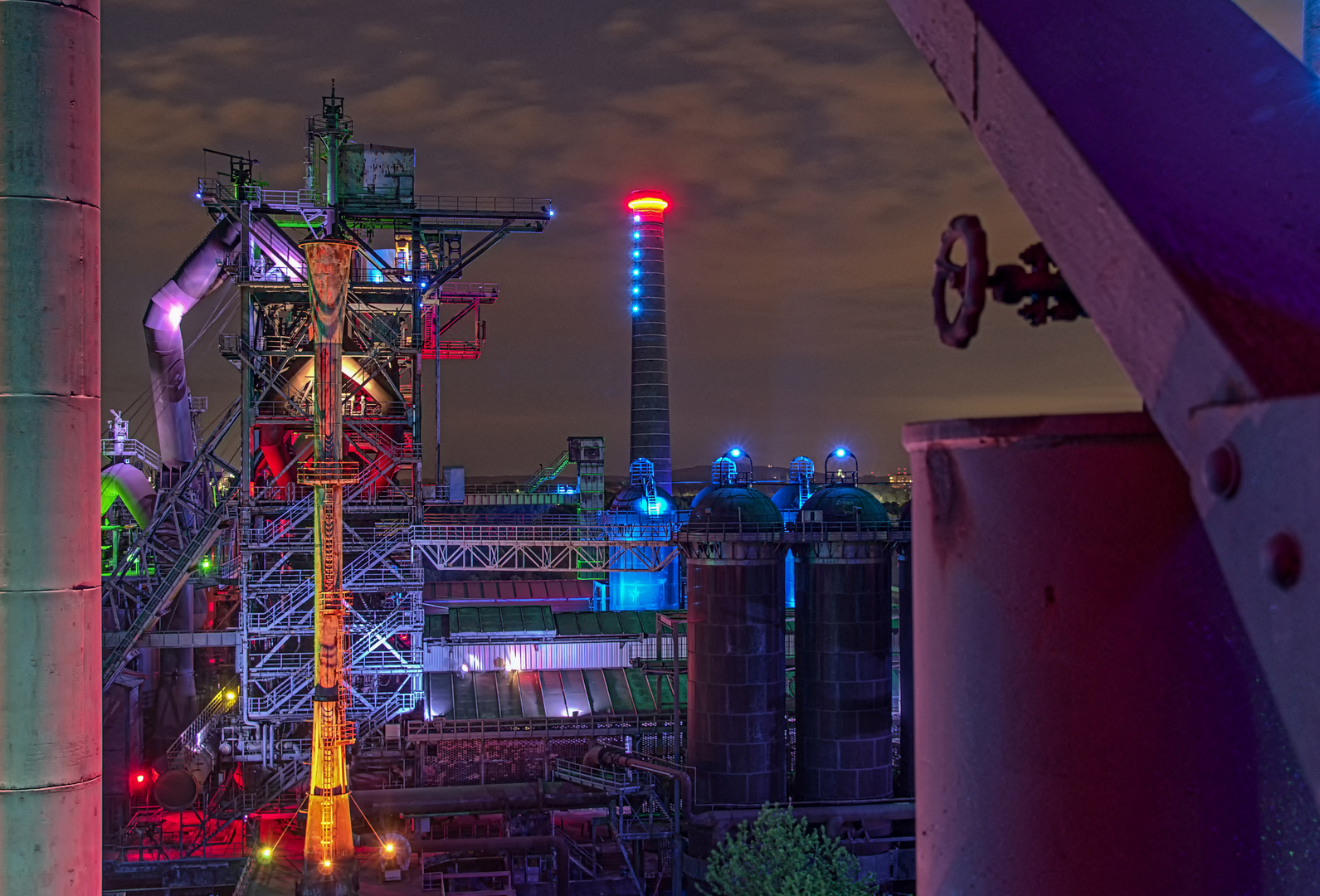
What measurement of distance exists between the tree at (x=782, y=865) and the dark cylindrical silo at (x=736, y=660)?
2.55m

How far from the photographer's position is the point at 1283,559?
5.18ft

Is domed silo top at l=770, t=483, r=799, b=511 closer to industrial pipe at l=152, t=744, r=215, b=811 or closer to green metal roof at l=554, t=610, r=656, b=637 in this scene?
green metal roof at l=554, t=610, r=656, b=637

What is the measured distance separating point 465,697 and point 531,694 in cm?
203

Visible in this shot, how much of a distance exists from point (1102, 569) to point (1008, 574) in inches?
7.6

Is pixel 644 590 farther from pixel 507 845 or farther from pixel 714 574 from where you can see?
pixel 507 845

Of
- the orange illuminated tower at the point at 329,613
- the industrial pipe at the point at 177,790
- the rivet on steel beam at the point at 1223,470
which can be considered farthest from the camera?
the industrial pipe at the point at 177,790

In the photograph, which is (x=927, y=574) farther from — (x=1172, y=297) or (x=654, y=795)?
(x=654, y=795)

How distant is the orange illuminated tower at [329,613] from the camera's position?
21.1 meters

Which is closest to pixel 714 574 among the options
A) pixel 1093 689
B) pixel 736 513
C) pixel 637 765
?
pixel 736 513

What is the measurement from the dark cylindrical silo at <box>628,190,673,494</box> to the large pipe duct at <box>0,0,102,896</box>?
37.5 metres

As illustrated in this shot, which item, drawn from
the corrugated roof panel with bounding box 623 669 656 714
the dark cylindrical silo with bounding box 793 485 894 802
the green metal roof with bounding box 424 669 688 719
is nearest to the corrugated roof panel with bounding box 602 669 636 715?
the green metal roof with bounding box 424 669 688 719

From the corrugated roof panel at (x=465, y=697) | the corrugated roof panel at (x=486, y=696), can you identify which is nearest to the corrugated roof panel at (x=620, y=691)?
the corrugated roof panel at (x=486, y=696)

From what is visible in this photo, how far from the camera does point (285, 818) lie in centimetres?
3077

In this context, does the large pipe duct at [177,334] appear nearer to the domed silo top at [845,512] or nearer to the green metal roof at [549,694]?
the green metal roof at [549,694]
